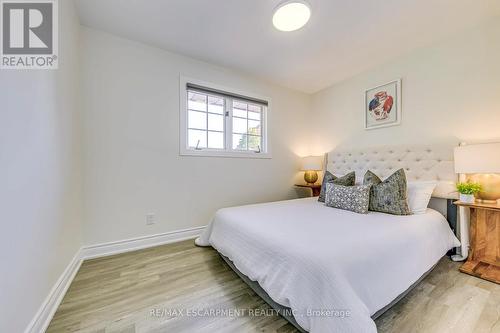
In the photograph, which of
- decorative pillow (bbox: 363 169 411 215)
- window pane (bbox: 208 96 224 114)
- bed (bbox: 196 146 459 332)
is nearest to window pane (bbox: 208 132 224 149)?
window pane (bbox: 208 96 224 114)

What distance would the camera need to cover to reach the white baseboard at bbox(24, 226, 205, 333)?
45.0 inches

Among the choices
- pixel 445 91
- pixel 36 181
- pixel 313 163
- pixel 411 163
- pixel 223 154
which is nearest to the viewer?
pixel 36 181

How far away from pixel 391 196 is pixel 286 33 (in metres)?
2.04

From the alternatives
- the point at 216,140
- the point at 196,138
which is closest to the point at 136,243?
the point at 196,138

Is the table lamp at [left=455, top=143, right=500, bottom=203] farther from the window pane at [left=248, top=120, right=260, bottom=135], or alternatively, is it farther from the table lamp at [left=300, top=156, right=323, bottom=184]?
the window pane at [left=248, top=120, right=260, bottom=135]

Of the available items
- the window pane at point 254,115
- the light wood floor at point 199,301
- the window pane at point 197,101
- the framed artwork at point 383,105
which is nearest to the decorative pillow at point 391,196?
the light wood floor at point 199,301

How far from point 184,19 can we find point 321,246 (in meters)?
2.37

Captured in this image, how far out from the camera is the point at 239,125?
3088mm

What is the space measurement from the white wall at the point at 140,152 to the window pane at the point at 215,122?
47cm

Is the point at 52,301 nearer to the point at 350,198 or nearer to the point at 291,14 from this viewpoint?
the point at 350,198

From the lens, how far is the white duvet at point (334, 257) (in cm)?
96

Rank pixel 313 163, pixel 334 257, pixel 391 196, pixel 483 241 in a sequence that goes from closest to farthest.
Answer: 1. pixel 334 257
2. pixel 483 241
3. pixel 391 196
4. pixel 313 163

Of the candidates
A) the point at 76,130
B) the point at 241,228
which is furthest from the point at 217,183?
the point at 76,130

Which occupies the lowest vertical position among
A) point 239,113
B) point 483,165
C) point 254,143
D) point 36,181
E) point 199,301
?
point 199,301
